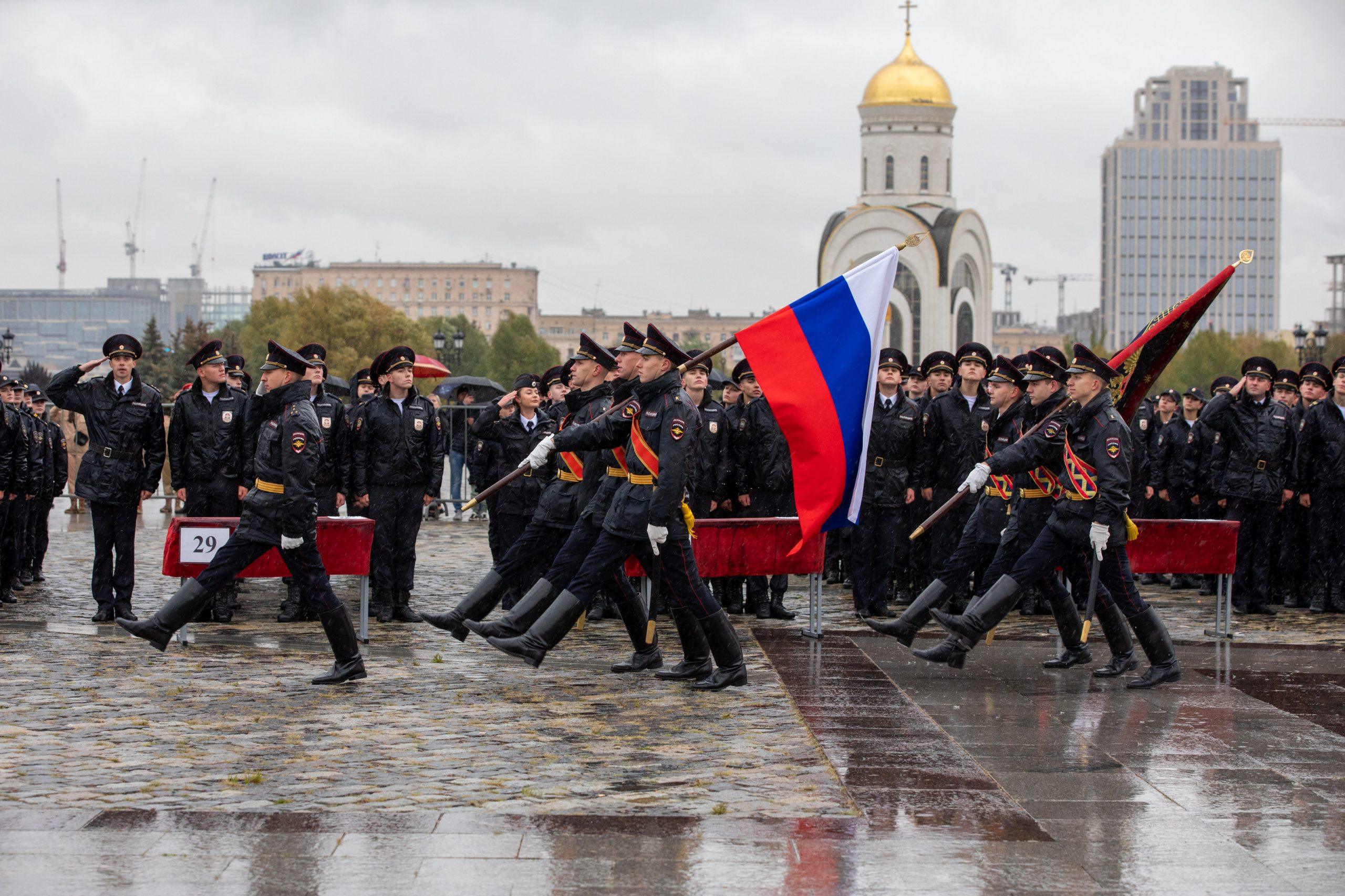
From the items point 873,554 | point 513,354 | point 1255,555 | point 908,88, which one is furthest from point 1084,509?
point 513,354

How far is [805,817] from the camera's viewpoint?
5.92 meters

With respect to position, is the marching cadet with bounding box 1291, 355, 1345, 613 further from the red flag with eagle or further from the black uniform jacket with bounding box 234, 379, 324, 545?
the black uniform jacket with bounding box 234, 379, 324, 545

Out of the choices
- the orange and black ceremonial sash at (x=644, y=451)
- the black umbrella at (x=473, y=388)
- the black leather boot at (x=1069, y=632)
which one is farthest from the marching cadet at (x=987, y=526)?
the black umbrella at (x=473, y=388)

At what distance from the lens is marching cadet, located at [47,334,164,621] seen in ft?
36.3

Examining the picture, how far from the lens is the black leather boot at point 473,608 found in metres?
9.44

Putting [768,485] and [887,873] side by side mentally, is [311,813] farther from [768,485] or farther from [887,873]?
[768,485]

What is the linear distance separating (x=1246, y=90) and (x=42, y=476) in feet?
643

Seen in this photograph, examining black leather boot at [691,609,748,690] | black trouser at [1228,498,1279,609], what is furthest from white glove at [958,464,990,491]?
black trouser at [1228,498,1279,609]

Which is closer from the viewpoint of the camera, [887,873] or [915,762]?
[887,873]

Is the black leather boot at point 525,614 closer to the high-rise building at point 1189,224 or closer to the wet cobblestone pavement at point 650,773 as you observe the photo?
the wet cobblestone pavement at point 650,773

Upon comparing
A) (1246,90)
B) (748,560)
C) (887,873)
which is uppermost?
(1246,90)

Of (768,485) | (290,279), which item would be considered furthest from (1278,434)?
(290,279)

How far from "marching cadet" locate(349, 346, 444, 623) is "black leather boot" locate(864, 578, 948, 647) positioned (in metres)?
3.88

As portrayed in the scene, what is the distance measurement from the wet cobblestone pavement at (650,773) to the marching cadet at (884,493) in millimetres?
1580
